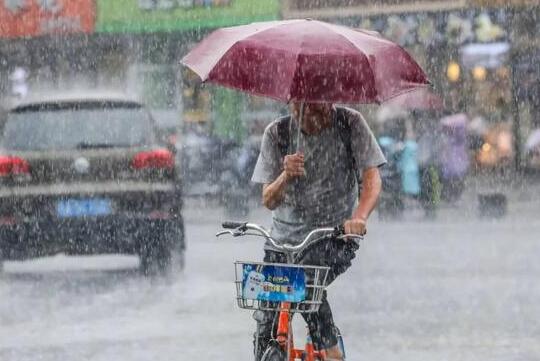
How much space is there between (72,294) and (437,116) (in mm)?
15379

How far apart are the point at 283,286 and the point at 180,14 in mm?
27416

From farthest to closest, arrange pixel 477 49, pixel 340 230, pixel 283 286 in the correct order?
pixel 477 49 < pixel 340 230 < pixel 283 286

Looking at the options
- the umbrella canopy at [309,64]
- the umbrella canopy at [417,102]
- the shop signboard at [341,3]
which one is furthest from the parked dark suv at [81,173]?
the shop signboard at [341,3]

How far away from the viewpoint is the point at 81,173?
1309 centimetres

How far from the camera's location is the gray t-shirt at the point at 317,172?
6203mm

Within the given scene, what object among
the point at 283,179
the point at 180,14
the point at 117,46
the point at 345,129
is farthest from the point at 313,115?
the point at 117,46

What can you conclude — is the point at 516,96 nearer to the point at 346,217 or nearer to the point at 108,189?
the point at 108,189

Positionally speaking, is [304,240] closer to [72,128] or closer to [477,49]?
[72,128]

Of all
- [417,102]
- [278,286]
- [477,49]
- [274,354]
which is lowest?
[274,354]

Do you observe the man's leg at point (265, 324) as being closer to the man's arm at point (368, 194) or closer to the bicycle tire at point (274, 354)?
the bicycle tire at point (274, 354)

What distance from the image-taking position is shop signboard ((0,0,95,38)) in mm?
33219

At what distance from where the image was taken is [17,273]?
14.3m

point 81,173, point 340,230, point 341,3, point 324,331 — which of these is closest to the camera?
point 340,230

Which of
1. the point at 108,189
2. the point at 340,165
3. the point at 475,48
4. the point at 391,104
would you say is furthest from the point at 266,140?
the point at 475,48
